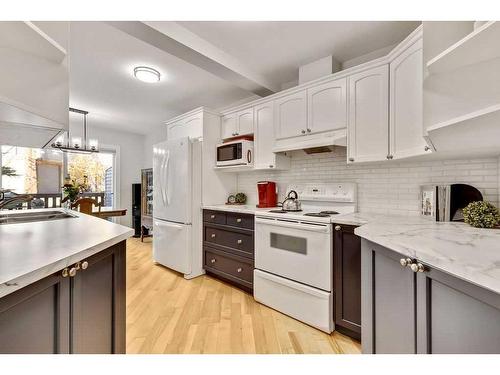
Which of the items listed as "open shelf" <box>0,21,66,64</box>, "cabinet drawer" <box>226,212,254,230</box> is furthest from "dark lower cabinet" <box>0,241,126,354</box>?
"cabinet drawer" <box>226,212,254,230</box>

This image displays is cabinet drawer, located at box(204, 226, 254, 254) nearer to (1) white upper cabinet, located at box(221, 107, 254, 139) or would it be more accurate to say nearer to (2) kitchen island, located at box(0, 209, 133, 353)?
(1) white upper cabinet, located at box(221, 107, 254, 139)

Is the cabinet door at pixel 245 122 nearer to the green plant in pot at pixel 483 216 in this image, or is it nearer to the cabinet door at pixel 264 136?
the cabinet door at pixel 264 136

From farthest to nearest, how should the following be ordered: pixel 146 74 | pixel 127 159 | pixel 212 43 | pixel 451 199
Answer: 1. pixel 127 159
2. pixel 146 74
3. pixel 212 43
4. pixel 451 199

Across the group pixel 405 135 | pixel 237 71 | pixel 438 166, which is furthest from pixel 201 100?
pixel 438 166

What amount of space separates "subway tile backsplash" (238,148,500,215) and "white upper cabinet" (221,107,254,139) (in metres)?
0.66

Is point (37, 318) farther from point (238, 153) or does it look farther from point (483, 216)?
point (238, 153)

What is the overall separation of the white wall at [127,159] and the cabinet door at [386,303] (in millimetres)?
5393

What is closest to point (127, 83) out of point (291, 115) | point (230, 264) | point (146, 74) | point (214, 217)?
point (146, 74)

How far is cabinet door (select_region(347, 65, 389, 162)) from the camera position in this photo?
6.10 ft

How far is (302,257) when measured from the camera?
1.98m

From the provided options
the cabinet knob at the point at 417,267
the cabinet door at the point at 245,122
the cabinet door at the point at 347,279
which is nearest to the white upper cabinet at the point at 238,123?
the cabinet door at the point at 245,122

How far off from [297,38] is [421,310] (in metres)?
2.14

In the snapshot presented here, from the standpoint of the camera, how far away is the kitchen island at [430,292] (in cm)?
68
